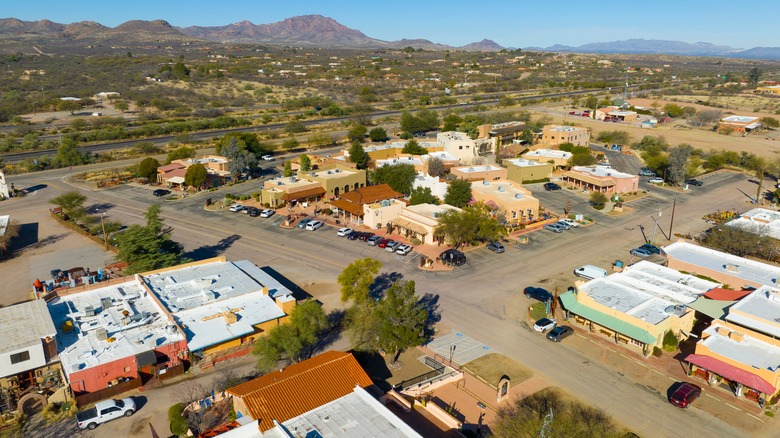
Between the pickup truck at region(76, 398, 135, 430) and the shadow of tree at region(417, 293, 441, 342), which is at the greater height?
the pickup truck at region(76, 398, 135, 430)

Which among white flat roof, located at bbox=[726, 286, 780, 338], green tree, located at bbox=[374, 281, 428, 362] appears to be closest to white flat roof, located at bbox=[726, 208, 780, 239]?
white flat roof, located at bbox=[726, 286, 780, 338]

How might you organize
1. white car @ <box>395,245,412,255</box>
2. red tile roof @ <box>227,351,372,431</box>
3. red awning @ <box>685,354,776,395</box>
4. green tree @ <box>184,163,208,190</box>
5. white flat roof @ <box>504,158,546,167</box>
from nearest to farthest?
red tile roof @ <box>227,351,372,431</box> < red awning @ <box>685,354,776,395</box> < white car @ <box>395,245,412,255</box> < green tree @ <box>184,163,208,190</box> < white flat roof @ <box>504,158,546,167</box>

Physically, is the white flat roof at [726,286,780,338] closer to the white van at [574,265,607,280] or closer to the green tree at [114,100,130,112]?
the white van at [574,265,607,280]

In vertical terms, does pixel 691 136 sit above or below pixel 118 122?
below

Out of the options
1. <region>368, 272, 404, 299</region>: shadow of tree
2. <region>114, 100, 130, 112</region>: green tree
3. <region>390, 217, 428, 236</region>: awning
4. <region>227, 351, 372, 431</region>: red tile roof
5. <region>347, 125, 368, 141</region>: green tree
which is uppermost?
<region>114, 100, 130, 112</region>: green tree

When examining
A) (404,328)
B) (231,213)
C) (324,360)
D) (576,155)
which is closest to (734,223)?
(576,155)

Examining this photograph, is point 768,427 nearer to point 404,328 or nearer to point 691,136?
A: point 404,328

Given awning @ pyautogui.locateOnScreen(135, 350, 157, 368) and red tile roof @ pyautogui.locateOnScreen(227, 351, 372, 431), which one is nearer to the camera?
red tile roof @ pyautogui.locateOnScreen(227, 351, 372, 431)
